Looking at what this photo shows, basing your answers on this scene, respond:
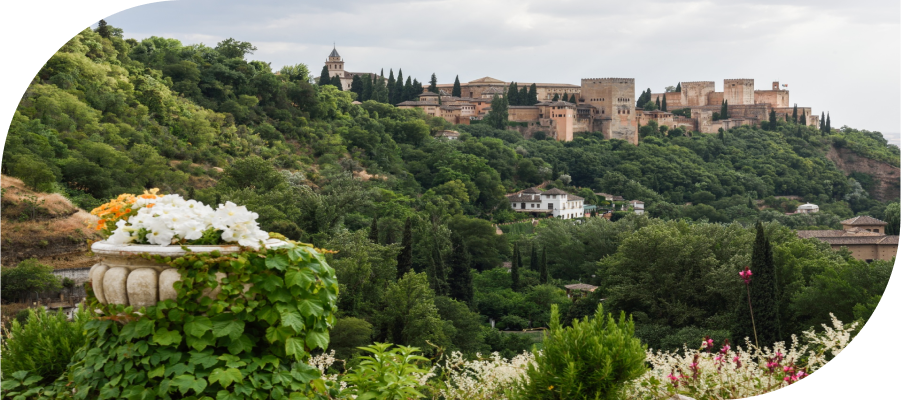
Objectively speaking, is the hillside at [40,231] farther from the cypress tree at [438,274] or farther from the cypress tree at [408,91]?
the cypress tree at [408,91]

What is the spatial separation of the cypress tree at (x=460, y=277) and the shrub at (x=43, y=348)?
19.1 m

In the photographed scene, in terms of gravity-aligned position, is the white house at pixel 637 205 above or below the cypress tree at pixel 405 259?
below

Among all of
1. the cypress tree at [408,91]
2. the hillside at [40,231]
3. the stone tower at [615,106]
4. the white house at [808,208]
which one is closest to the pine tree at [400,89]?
the cypress tree at [408,91]

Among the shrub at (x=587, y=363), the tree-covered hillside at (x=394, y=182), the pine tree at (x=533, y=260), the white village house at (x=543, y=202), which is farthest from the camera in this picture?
the white village house at (x=543, y=202)

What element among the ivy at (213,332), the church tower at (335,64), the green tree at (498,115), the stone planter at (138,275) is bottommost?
the ivy at (213,332)

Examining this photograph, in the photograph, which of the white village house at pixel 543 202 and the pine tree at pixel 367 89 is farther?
the pine tree at pixel 367 89

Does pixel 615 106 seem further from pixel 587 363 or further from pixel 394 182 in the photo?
pixel 587 363

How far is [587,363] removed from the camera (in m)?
3.13

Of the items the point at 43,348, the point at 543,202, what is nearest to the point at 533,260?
the point at 543,202

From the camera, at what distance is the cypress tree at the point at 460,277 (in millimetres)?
22406

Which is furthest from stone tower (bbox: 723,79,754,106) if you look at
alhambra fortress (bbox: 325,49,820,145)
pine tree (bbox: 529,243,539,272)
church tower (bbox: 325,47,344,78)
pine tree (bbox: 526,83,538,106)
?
pine tree (bbox: 529,243,539,272)

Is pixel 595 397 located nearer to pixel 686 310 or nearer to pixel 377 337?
pixel 377 337

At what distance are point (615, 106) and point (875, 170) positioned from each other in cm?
2027

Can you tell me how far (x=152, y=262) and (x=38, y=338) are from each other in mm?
1163
